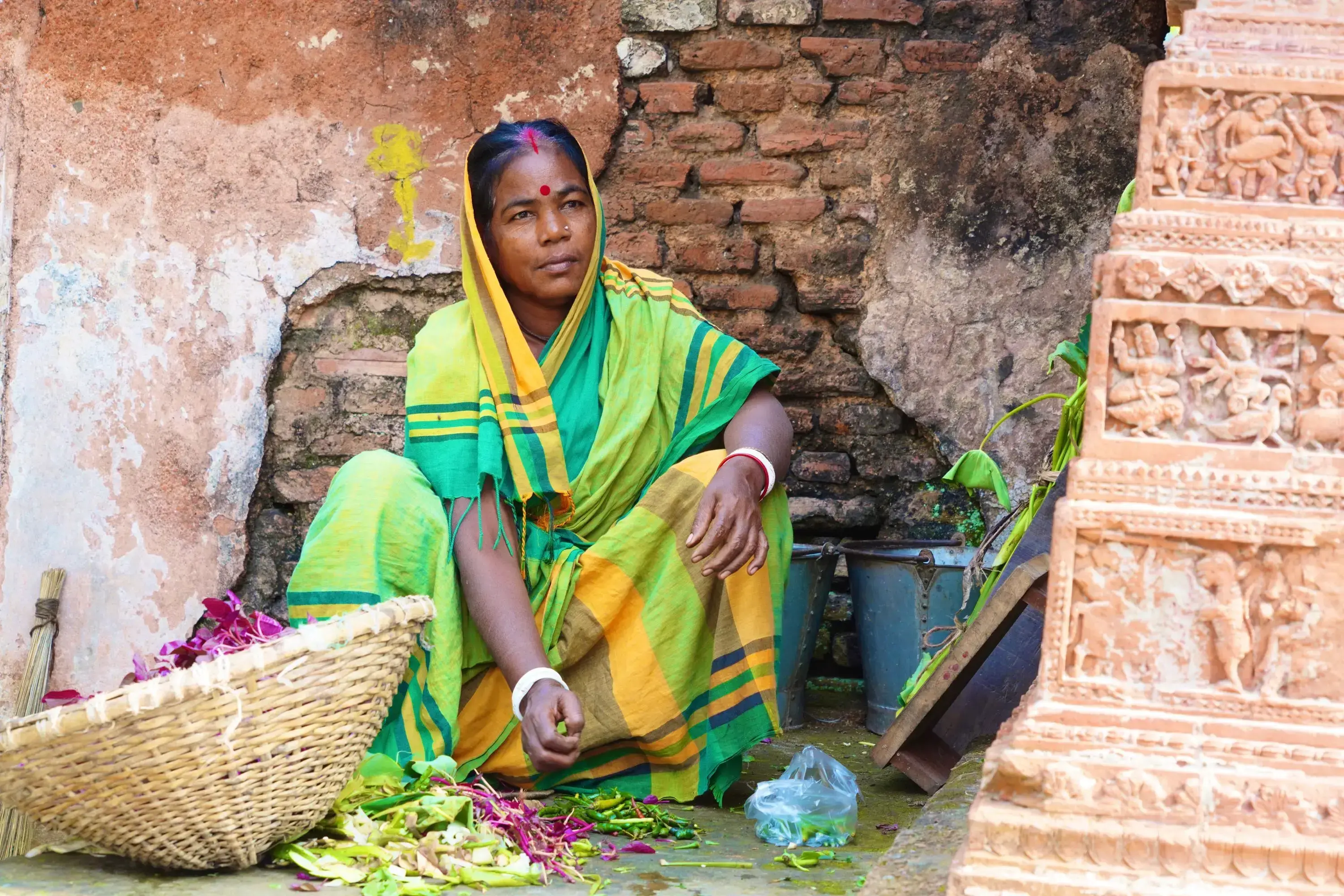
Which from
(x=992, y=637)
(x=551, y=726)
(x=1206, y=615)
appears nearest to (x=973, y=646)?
(x=992, y=637)

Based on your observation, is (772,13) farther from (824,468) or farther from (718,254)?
(824,468)

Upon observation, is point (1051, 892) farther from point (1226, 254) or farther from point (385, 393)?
point (385, 393)

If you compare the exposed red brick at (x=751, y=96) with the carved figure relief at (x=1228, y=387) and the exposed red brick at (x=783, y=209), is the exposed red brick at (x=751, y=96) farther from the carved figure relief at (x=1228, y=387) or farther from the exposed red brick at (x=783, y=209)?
the carved figure relief at (x=1228, y=387)

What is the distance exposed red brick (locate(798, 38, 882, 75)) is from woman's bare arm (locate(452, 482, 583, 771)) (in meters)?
1.75

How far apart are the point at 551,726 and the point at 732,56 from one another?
7.33 feet

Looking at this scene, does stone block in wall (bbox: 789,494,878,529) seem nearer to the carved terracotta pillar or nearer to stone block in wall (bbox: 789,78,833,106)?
stone block in wall (bbox: 789,78,833,106)

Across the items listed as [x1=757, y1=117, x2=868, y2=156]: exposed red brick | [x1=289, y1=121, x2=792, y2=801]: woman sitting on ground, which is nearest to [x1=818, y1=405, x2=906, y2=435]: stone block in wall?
[x1=757, y1=117, x2=868, y2=156]: exposed red brick

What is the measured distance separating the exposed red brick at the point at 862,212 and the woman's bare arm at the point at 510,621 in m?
1.54

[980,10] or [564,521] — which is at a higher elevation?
[980,10]

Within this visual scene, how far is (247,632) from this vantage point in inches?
96.8

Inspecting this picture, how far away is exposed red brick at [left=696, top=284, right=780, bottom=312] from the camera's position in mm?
4066

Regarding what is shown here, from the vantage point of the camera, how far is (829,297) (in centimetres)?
404

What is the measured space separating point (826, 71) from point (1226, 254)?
A: 2317mm

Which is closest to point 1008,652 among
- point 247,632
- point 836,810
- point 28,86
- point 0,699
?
point 836,810
